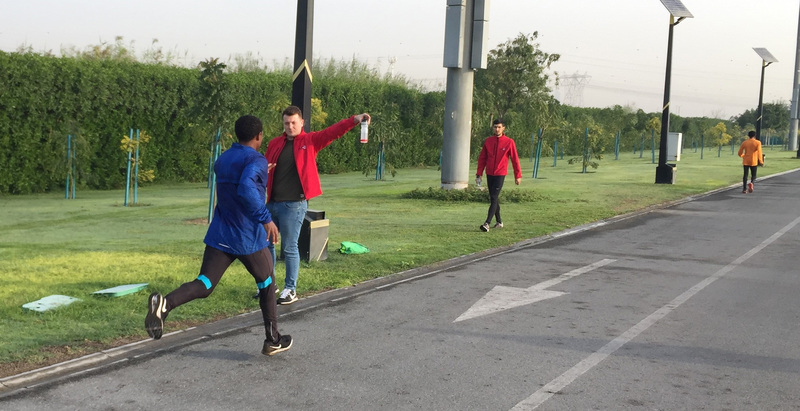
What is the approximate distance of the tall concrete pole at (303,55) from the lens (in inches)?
413

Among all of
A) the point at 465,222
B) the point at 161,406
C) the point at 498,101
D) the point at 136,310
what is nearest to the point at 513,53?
the point at 498,101

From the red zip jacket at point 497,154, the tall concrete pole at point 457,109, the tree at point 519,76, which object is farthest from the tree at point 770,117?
the red zip jacket at point 497,154

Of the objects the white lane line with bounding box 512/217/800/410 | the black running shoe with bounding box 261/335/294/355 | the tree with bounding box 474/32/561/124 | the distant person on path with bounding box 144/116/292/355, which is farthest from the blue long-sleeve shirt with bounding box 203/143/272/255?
the tree with bounding box 474/32/561/124

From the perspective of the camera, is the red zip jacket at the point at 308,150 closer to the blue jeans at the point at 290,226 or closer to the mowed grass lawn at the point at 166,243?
the blue jeans at the point at 290,226

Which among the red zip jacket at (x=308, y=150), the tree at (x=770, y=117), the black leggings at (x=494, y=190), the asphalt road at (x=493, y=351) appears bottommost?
the asphalt road at (x=493, y=351)

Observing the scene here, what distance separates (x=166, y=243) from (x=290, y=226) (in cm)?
444

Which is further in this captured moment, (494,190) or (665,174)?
(665,174)

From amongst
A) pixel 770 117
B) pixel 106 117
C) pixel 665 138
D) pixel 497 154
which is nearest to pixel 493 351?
pixel 497 154

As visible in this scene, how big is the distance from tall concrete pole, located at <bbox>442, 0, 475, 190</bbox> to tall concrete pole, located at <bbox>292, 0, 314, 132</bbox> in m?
10.7

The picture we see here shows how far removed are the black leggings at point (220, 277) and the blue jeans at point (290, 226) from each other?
5.97 ft

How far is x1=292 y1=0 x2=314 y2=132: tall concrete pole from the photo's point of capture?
34.4 ft

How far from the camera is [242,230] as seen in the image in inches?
250

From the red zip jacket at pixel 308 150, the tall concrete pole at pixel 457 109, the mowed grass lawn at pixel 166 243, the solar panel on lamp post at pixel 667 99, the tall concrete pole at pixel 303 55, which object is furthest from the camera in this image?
the solar panel on lamp post at pixel 667 99

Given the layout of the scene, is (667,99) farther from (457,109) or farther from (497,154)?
(497,154)
